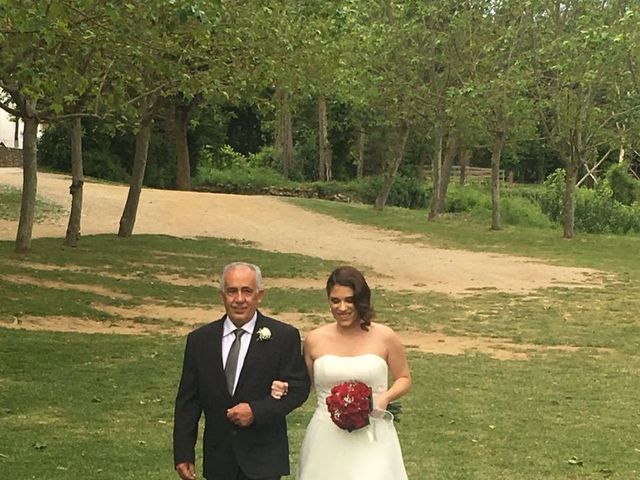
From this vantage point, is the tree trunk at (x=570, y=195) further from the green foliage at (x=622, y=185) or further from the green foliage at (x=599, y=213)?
the green foliage at (x=622, y=185)

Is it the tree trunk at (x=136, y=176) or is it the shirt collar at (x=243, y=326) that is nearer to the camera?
the shirt collar at (x=243, y=326)

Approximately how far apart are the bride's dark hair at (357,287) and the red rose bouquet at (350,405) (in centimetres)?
28

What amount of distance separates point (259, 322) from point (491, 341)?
37.0 ft

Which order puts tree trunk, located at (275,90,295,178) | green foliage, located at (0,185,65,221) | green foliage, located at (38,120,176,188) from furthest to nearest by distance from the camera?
tree trunk, located at (275,90,295,178) → green foliage, located at (38,120,176,188) → green foliage, located at (0,185,65,221)

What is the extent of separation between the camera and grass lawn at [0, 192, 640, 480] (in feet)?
26.4

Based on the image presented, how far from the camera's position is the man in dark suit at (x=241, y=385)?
432cm

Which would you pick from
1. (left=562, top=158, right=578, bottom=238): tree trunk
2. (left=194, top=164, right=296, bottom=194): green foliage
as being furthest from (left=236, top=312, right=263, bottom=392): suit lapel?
(left=194, top=164, right=296, bottom=194): green foliage

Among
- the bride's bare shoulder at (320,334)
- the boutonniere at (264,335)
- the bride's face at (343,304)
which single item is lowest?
the bride's bare shoulder at (320,334)

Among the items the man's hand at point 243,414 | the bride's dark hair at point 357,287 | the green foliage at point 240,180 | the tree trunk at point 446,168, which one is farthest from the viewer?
the green foliage at point 240,180

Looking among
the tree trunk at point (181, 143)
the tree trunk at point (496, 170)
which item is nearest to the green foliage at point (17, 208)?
the tree trunk at point (181, 143)

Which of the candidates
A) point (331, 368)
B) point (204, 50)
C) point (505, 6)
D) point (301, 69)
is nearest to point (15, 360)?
point (204, 50)

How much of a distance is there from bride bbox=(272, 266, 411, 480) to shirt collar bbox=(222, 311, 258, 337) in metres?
0.33

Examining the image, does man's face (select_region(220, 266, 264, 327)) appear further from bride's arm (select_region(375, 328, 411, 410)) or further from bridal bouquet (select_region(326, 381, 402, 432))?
bride's arm (select_region(375, 328, 411, 410))

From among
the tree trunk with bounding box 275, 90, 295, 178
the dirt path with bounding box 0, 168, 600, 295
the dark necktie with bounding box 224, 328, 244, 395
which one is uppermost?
the tree trunk with bounding box 275, 90, 295, 178
